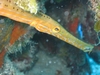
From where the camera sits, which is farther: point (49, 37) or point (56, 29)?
point (49, 37)

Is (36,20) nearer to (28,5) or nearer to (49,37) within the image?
(28,5)

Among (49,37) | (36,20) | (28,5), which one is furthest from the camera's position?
(49,37)

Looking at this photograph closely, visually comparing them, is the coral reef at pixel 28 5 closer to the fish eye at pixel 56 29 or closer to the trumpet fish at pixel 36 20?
the trumpet fish at pixel 36 20

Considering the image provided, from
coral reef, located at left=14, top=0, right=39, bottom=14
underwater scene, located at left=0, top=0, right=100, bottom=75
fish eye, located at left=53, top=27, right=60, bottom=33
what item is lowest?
underwater scene, located at left=0, top=0, right=100, bottom=75

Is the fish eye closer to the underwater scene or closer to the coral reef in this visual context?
the underwater scene

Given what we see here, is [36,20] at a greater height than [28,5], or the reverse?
[28,5]

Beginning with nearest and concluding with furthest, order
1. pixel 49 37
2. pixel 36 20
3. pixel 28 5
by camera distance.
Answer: pixel 28 5
pixel 36 20
pixel 49 37

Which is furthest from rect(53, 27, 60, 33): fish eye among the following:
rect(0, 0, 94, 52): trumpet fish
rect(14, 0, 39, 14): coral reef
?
rect(14, 0, 39, 14): coral reef

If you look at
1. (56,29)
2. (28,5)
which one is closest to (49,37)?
(56,29)

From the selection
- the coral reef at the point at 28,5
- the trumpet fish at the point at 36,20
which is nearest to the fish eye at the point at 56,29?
the trumpet fish at the point at 36,20
